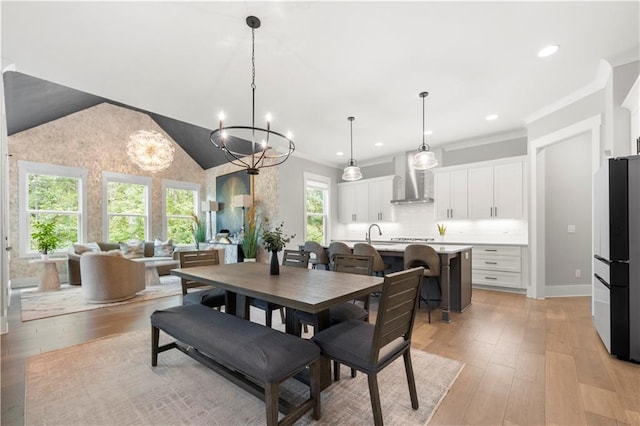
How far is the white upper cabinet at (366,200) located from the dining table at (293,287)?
13.8 feet

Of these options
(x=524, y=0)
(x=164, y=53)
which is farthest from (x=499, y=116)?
(x=164, y=53)

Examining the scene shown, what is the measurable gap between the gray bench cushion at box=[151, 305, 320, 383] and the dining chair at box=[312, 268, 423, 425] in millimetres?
148

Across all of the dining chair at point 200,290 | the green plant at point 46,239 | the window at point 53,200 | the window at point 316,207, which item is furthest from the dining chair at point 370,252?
the window at point 53,200

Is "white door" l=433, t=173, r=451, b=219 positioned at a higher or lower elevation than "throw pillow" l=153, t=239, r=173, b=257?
higher

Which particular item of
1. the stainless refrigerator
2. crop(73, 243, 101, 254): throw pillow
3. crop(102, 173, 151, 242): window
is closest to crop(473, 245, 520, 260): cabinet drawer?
the stainless refrigerator

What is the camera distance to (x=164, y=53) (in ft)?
8.61

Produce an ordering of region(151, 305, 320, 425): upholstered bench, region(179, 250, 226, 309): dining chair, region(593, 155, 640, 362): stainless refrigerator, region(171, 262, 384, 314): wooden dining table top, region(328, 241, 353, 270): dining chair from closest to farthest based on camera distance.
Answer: region(151, 305, 320, 425): upholstered bench, region(171, 262, 384, 314): wooden dining table top, region(593, 155, 640, 362): stainless refrigerator, region(179, 250, 226, 309): dining chair, region(328, 241, 353, 270): dining chair

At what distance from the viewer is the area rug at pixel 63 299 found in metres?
3.72

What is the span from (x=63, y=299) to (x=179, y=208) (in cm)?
371

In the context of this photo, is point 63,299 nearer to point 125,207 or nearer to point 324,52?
point 125,207

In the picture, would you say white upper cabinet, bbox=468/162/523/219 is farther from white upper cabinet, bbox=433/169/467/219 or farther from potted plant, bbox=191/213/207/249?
potted plant, bbox=191/213/207/249

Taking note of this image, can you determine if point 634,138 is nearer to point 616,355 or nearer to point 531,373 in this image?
point 616,355

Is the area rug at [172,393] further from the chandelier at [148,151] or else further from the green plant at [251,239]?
the chandelier at [148,151]

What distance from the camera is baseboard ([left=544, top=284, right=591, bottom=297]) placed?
14.2 ft
